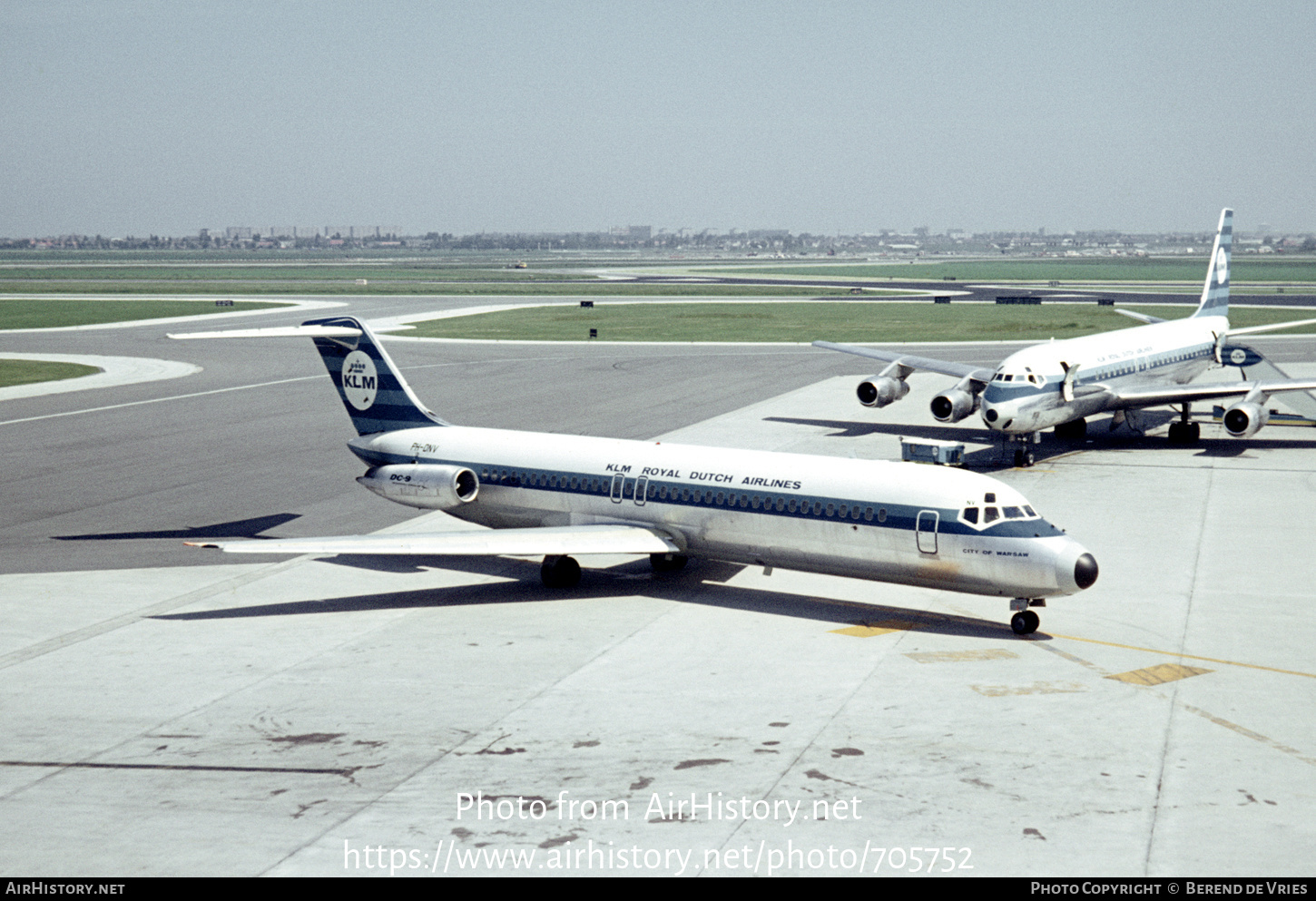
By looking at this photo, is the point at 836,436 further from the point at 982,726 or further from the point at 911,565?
the point at 982,726

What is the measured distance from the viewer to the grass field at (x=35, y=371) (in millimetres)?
68750

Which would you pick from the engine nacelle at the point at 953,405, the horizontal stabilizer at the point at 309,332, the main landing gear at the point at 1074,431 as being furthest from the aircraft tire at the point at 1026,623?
the main landing gear at the point at 1074,431

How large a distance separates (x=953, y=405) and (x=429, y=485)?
76.6ft

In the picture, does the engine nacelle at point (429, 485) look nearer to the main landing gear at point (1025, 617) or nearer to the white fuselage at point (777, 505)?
the white fuselage at point (777, 505)

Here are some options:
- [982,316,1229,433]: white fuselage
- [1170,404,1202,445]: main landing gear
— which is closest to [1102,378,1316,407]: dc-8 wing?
Result: [982,316,1229,433]: white fuselage

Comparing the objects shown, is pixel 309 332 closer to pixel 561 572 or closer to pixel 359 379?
pixel 359 379

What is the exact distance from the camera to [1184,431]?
48.7 metres

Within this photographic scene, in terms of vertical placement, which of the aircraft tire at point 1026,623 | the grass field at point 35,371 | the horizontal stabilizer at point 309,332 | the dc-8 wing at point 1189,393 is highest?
the horizontal stabilizer at point 309,332

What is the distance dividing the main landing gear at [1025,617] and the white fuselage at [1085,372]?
61.6 feet

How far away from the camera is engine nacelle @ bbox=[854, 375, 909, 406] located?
168ft

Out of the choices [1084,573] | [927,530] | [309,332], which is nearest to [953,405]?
[927,530]

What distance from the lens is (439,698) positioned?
21.5 metres

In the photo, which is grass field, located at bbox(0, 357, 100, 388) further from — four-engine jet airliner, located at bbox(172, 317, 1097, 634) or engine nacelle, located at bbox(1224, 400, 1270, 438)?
engine nacelle, located at bbox(1224, 400, 1270, 438)

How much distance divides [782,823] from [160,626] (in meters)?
15.1
